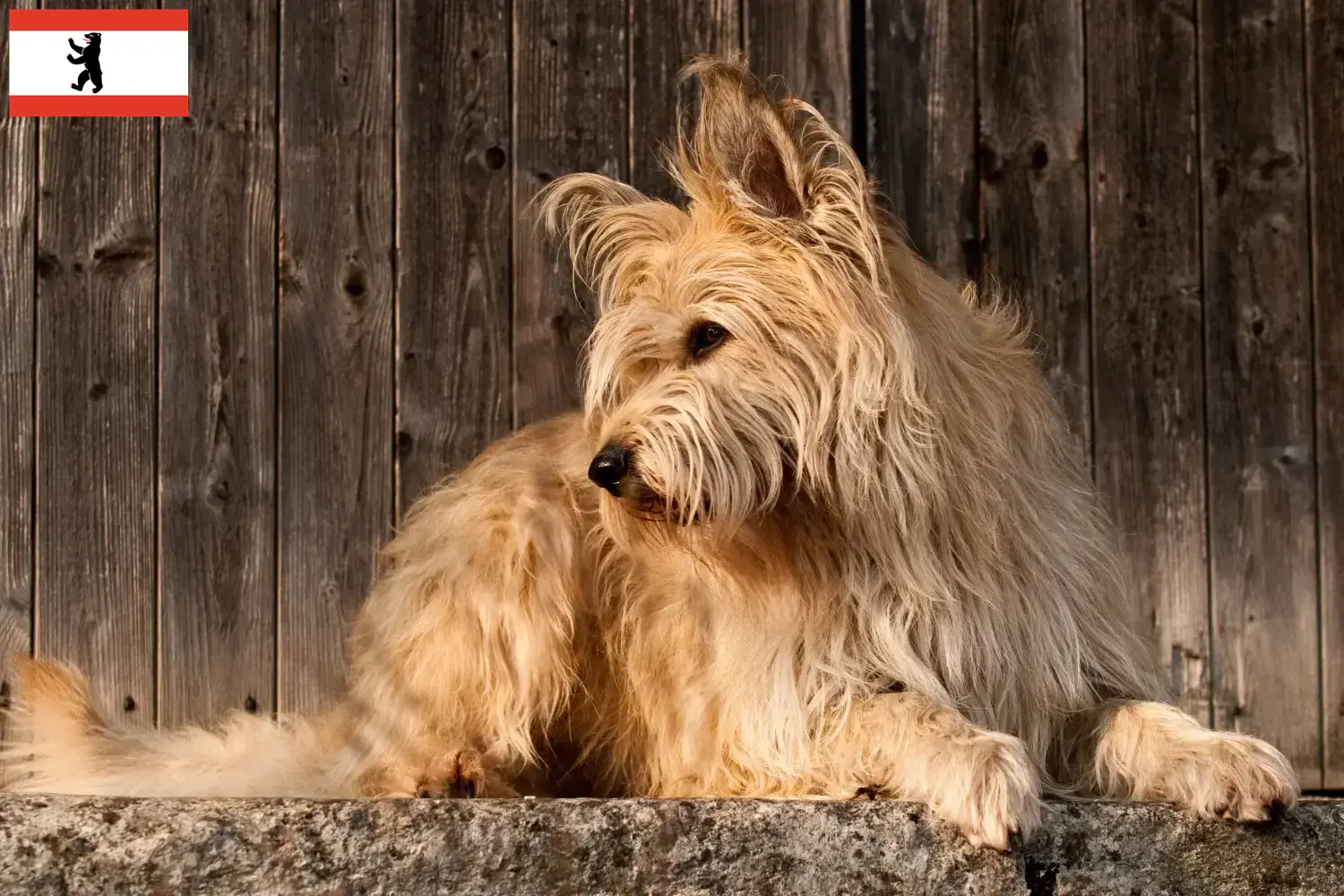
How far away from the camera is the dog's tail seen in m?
3.26

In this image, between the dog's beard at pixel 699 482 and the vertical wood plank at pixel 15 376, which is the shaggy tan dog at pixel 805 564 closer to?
the dog's beard at pixel 699 482

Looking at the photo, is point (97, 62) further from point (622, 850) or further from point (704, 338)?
point (622, 850)

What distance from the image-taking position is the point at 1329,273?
4.26 metres

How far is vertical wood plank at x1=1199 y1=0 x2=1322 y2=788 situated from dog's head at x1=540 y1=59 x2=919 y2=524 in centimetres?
173

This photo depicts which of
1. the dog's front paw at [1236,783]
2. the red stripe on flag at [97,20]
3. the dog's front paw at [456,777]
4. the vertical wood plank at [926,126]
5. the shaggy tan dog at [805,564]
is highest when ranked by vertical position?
the red stripe on flag at [97,20]

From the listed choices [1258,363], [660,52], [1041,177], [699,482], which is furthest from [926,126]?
[699,482]

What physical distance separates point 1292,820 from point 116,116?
3.18 metres

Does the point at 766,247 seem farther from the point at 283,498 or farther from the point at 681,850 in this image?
the point at 283,498

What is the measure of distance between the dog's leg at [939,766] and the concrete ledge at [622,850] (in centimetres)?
5

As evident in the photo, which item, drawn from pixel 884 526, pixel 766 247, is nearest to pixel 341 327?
pixel 766 247

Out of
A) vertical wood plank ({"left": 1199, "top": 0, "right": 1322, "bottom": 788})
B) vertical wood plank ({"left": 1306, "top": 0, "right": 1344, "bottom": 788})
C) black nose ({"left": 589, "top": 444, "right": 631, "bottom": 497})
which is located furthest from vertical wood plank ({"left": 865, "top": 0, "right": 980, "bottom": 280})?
black nose ({"left": 589, "top": 444, "right": 631, "bottom": 497})

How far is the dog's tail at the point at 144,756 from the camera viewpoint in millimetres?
3262

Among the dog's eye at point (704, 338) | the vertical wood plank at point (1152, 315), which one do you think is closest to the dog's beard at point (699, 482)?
the dog's eye at point (704, 338)

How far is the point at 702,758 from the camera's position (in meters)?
3.05
